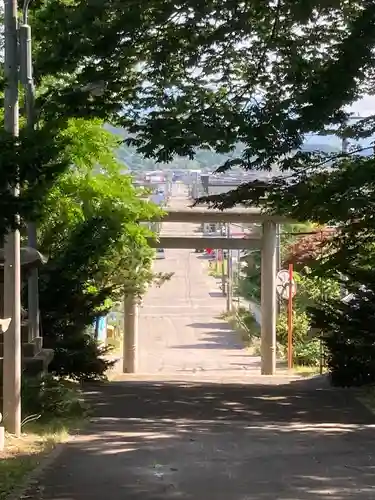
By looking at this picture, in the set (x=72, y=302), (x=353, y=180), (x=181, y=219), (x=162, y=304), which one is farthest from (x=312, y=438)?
(x=162, y=304)

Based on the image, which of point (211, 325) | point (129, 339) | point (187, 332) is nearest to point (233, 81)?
point (129, 339)

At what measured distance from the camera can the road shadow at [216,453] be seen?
6199 mm

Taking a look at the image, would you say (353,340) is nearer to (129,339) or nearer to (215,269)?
(129,339)

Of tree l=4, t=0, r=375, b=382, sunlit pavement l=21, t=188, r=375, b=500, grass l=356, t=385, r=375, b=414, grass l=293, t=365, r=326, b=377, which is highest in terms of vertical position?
tree l=4, t=0, r=375, b=382

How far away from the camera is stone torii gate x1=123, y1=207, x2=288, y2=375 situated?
79.6 feet

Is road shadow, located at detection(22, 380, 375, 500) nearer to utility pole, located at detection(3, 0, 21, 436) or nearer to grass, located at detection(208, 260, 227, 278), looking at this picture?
utility pole, located at detection(3, 0, 21, 436)

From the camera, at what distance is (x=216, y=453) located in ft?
25.2

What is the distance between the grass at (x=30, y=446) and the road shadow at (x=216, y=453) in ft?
0.59

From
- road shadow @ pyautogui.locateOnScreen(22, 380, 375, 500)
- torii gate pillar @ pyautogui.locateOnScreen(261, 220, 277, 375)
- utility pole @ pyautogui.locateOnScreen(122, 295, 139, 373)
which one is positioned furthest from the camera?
utility pole @ pyautogui.locateOnScreen(122, 295, 139, 373)

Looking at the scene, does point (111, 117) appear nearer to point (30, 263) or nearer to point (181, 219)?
point (30, 263)

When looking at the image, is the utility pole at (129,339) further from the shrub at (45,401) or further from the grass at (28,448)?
the grass at (28,448)

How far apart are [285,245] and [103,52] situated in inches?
1003

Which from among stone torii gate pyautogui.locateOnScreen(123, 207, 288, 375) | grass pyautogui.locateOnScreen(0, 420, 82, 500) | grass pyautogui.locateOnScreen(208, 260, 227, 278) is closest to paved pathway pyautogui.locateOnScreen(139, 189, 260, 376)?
grass pyautogui.locateOnScreen(208, 260, 227, 278)

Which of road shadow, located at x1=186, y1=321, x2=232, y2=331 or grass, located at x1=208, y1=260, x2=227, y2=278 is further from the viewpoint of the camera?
grass, located at x1=208, y1=260, x2=227, y2=278
